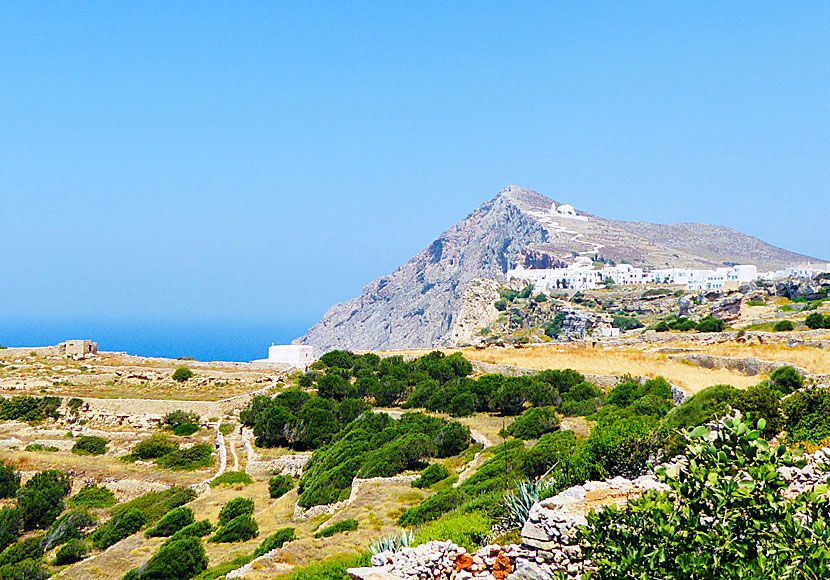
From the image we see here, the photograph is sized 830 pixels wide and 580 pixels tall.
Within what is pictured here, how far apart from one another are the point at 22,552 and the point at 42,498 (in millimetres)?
3912

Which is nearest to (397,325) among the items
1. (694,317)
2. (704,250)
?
(704,250)

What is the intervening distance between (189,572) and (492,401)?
14477 mm

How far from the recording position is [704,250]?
190500 mm

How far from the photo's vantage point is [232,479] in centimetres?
2370

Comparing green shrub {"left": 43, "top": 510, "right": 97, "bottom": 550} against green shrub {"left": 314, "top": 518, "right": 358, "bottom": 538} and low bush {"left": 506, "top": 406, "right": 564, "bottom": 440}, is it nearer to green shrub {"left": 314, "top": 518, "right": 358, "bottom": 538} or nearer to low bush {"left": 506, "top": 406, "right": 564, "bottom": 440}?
green shrub {"left": 314, "top": 518, "right": 358, "bottom": 538}

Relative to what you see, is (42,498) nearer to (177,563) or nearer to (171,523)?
(171,523)

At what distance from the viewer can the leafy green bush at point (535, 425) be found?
19266 millimetres

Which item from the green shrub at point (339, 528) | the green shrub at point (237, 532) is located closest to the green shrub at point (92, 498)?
Answer: the green shrub at point (237, 532)

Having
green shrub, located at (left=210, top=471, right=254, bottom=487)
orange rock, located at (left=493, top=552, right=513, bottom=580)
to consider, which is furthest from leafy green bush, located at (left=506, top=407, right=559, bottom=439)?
orange rock, located at (left=493, top=552, right=513, bottom=580)

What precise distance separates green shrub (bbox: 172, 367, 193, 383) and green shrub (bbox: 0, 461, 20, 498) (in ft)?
50.6

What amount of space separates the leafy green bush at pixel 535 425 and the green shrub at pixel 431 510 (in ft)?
24.1

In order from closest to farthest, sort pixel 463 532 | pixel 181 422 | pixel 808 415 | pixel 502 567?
pixel 502 567, pixel 463 532, pixel 808 415, pixel 181 422

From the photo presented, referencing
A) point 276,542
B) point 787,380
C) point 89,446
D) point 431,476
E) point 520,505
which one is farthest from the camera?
point 89,446

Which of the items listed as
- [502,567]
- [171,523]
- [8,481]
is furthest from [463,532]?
[8,481]
